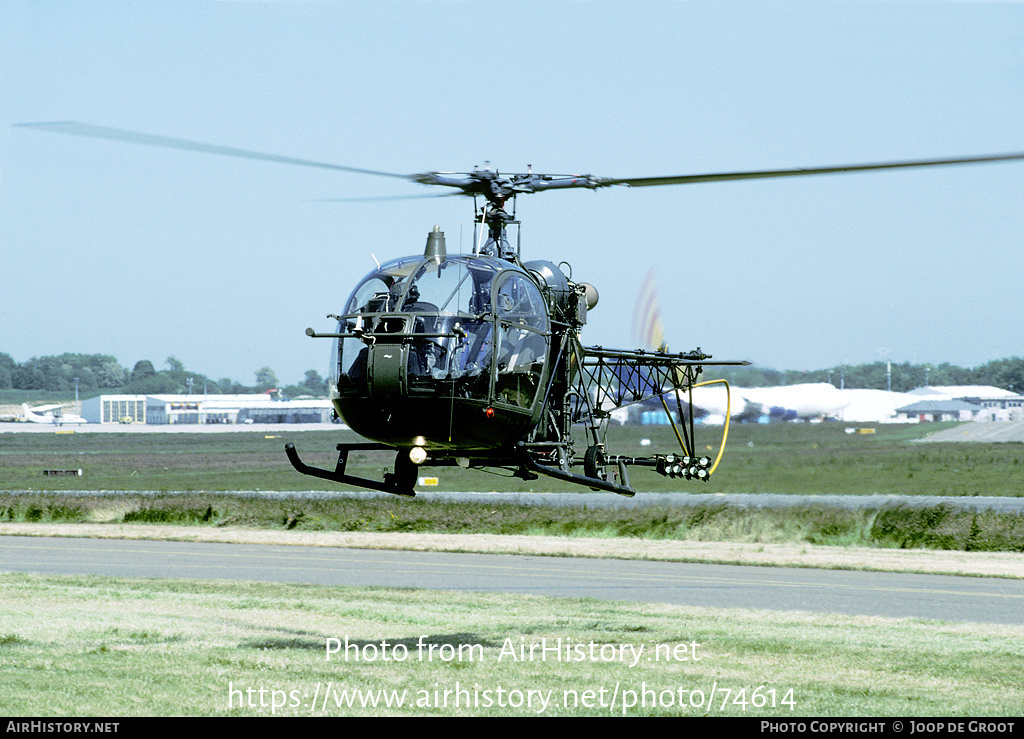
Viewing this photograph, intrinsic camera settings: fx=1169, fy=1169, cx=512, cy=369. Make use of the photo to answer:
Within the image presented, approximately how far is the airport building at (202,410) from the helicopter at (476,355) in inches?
3713

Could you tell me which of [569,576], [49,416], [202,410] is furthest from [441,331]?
[49,416]

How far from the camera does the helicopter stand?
11070 millimetres

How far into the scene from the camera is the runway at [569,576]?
23.0 meters

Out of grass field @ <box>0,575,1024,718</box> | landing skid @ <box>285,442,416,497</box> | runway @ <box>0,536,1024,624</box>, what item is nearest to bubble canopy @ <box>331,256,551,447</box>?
landing skid @ <box>285,442,416,497</box>

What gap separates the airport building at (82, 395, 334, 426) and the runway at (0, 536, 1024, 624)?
2886 inches

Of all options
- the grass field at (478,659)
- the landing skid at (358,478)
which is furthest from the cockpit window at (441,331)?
the grass field at (478,659)

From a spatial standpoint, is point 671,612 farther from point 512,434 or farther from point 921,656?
point 512,434

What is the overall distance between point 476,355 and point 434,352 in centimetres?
43

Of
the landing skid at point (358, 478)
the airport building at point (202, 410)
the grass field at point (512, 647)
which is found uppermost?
the landing skid at point (358, 478)

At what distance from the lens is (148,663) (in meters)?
14.4

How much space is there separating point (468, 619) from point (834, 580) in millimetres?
10998

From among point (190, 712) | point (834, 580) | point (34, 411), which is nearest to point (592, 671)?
point (190, 712)

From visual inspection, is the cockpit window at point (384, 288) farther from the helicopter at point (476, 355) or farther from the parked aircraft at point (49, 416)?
the parked aircraft at point (49, 416)

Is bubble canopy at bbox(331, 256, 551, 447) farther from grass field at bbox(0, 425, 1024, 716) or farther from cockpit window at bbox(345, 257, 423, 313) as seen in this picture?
grass field at bbox(0, 425, 1024, 716)
